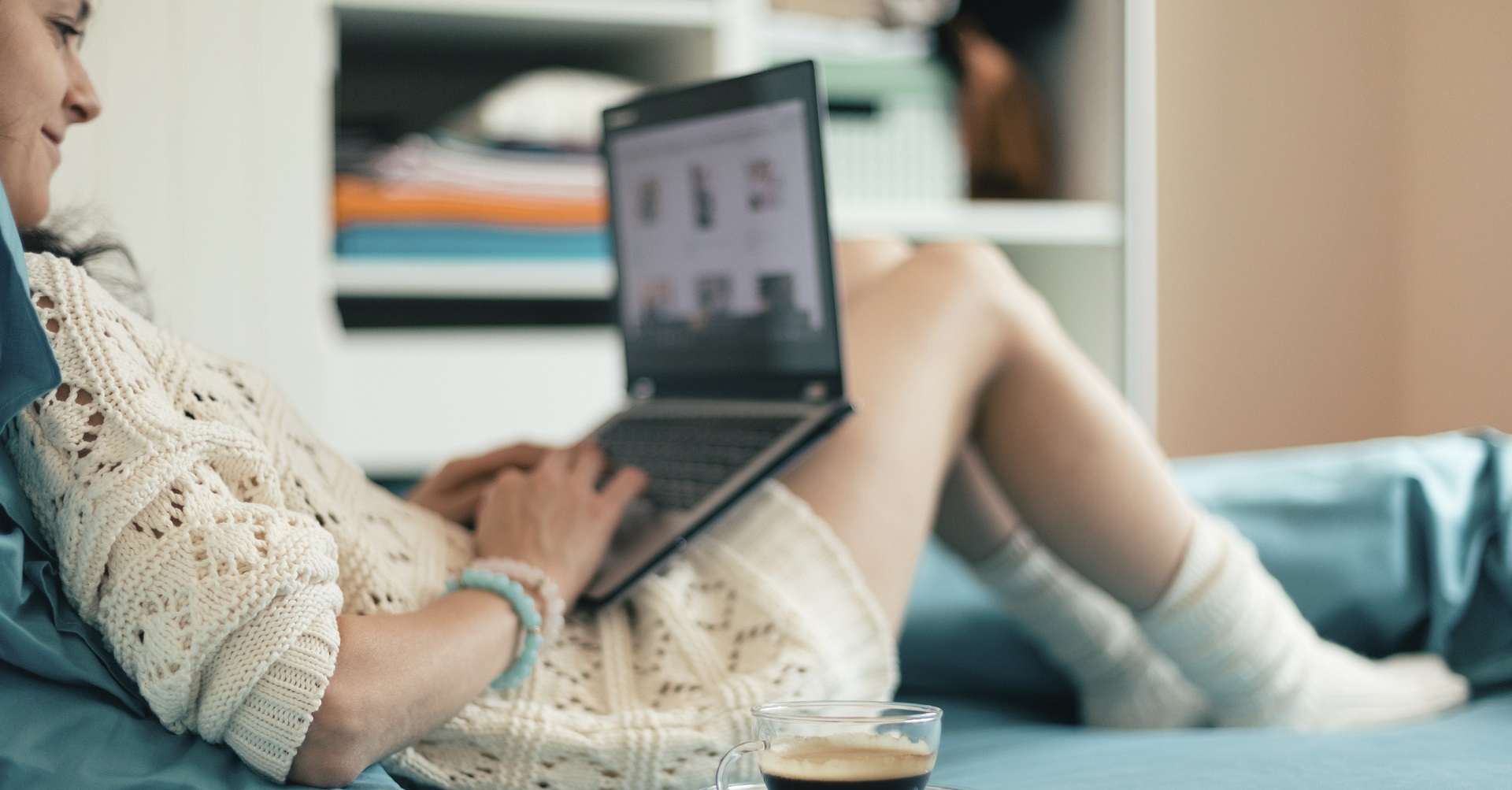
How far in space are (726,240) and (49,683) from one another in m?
0.59

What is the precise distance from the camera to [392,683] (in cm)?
63

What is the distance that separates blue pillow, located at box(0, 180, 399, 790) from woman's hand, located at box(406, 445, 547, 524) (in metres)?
0.39

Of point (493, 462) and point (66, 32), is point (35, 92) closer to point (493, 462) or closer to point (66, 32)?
point (66, 32)

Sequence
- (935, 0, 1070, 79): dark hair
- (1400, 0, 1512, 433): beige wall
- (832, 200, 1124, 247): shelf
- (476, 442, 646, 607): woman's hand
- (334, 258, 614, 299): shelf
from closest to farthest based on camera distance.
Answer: (476, 442, 646, 607): woman's hand, (1400, 0, 1512, 433): beige wall, (334, 258, 614, 299): shelf, (832, 200, 1124, 247): shelf, (935, 0, 1070, 79): dark hair

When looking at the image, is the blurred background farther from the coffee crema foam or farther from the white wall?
the coffee crema foam

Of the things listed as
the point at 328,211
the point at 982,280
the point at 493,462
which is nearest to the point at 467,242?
the point at 328,211

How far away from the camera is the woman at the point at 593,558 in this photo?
1.99 ft

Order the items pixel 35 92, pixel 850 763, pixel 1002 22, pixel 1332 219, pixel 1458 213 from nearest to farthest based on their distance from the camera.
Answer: pixel 850 763 → pixel 35 92 → pixel 1458 213 → pixel 1332 219 → pixel 1002 22

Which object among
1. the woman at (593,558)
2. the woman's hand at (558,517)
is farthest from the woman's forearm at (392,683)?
the woman's hand at (558,517)

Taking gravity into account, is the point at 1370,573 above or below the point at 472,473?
below

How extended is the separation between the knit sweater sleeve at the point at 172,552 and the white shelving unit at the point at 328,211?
112cm

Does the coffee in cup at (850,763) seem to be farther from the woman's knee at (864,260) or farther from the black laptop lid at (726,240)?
the woman's knee at (864,260)

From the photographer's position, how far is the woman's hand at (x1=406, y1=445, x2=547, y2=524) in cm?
104

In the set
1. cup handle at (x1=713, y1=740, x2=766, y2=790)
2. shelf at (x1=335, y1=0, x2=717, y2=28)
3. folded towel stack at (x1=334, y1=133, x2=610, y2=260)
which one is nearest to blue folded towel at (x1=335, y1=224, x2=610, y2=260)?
folded towel stack at (x1=334, y1=133, x2=610, y2=260)
